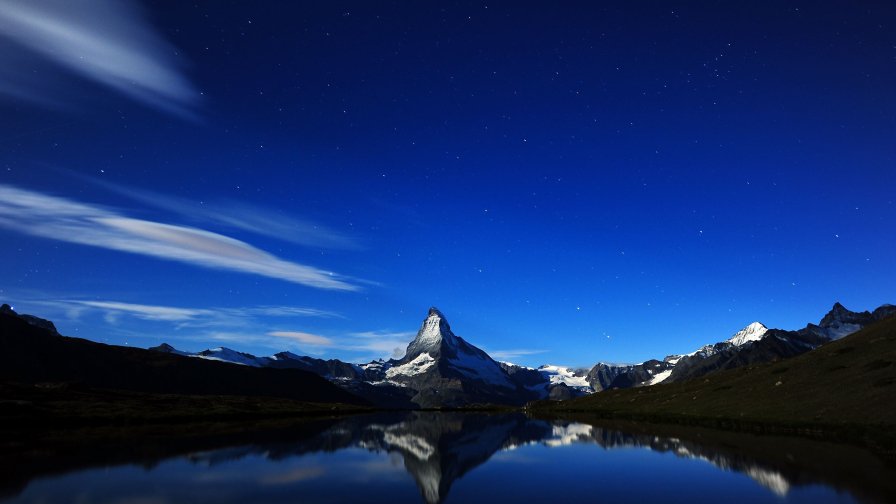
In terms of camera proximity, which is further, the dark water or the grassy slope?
the grassy slope

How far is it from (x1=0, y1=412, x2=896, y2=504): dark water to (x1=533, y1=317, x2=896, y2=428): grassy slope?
17.8 metres

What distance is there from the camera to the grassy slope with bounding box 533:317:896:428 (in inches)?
2515

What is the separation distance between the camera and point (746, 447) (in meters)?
47.1

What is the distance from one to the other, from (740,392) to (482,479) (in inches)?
3339

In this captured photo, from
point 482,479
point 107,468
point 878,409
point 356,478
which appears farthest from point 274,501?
point 878,409

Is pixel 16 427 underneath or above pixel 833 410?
underneath

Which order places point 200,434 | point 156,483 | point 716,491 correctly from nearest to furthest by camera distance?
point 716,491 < point 156,483 < point 200,434

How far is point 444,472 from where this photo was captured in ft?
117

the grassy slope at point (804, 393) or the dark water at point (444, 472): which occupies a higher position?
the grassy slope at point (804, 393)

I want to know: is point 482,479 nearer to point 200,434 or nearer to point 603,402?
point 200,434

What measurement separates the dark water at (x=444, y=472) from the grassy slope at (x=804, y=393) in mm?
17815

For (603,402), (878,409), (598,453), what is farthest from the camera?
(603,402)

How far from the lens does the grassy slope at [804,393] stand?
63.9 meters

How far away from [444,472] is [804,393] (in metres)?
70.3
